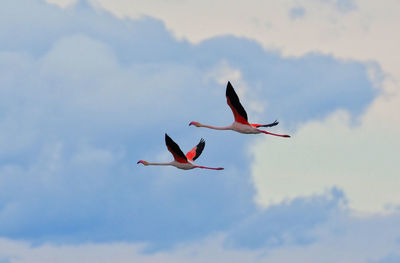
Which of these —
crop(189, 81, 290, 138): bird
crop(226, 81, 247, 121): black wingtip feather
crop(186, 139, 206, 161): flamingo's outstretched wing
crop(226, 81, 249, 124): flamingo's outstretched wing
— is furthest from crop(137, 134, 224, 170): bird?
crop(226, 81, 247, 121): black wingtip feather

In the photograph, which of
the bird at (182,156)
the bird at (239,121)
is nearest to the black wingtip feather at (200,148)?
the bird at (182,156)

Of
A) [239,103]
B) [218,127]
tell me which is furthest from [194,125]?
[239,103]

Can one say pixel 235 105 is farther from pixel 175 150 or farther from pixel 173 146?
pixel 175 150

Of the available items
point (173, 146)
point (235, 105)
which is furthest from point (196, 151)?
point (235, 105)

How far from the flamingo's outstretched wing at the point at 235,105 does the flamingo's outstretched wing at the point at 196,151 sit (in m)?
10.9

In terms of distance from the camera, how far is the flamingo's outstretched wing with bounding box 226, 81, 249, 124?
80825 millimetres

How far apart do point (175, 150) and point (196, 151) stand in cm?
957

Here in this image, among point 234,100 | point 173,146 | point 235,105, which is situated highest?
point 235,105

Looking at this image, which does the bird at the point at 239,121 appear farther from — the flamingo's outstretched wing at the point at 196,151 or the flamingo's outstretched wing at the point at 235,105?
the flamingo's outstretched wing at the point at 196,151

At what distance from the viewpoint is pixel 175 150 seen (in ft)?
285

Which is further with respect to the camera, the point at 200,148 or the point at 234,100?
the point at 200,148

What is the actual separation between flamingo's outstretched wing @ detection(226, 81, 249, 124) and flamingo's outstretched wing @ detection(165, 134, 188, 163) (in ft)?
16.7

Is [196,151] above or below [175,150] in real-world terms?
above

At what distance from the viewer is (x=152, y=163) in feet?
303
